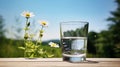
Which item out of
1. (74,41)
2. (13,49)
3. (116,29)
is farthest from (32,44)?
(116,29)

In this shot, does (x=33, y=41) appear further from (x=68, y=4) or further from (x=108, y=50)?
(x=108, y=50)

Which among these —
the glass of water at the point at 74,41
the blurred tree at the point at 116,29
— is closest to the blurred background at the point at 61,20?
the blurred tree at the point at 116,29

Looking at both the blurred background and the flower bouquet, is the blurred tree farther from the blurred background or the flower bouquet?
the flower bouquet

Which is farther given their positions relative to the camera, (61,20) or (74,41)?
(61,20)

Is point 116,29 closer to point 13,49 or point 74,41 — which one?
point 74,41

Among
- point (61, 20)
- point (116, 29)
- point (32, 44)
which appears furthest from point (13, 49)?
point (116, 29)

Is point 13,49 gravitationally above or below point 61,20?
below

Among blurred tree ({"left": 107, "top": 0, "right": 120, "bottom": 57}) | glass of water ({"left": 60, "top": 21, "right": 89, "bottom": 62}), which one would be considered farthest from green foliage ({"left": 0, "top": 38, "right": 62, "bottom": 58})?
blurred tree ({"left": 107, "top": 0, "right": 120, "bottom": 57})

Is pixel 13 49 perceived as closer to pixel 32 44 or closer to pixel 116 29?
pixel 32 44

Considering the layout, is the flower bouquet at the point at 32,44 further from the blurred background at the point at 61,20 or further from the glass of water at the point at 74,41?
the glass of water at the point at 74,41
